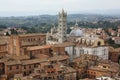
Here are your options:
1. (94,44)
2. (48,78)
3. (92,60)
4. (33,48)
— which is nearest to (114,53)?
(94,44)

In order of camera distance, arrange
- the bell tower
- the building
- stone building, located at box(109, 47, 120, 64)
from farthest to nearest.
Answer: the bell tower < stone building, located at box(109, 47, 120, 64) < the building

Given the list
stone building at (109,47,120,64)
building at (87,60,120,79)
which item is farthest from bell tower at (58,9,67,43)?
building at (87,60,120,79)

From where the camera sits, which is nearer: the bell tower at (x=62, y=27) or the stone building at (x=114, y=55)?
the stone building at (x=114, y=55)

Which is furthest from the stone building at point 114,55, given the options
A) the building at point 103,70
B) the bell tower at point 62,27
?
the building at point 103,70

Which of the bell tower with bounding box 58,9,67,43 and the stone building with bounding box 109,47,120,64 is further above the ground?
the bell tower with bounding box 58,9,67,43

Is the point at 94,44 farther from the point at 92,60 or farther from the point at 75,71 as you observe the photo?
the point at 75,71

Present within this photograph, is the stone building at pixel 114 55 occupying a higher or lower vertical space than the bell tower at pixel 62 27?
lower

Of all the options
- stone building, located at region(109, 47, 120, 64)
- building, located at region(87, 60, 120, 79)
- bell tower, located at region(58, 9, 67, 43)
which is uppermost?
bell tower, located at region(58, 9, 67, 43)

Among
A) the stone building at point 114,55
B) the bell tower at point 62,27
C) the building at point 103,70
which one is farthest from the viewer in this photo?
the bell tower at point 62,27

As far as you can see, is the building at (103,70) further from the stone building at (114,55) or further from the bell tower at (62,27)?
the bell tower at (62,27)

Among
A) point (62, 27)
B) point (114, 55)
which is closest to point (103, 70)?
point (114, 55)

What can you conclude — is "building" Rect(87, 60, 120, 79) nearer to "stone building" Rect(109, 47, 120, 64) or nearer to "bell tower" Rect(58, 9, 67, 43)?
"stone building" Rect(109, 47, 120, 64)
